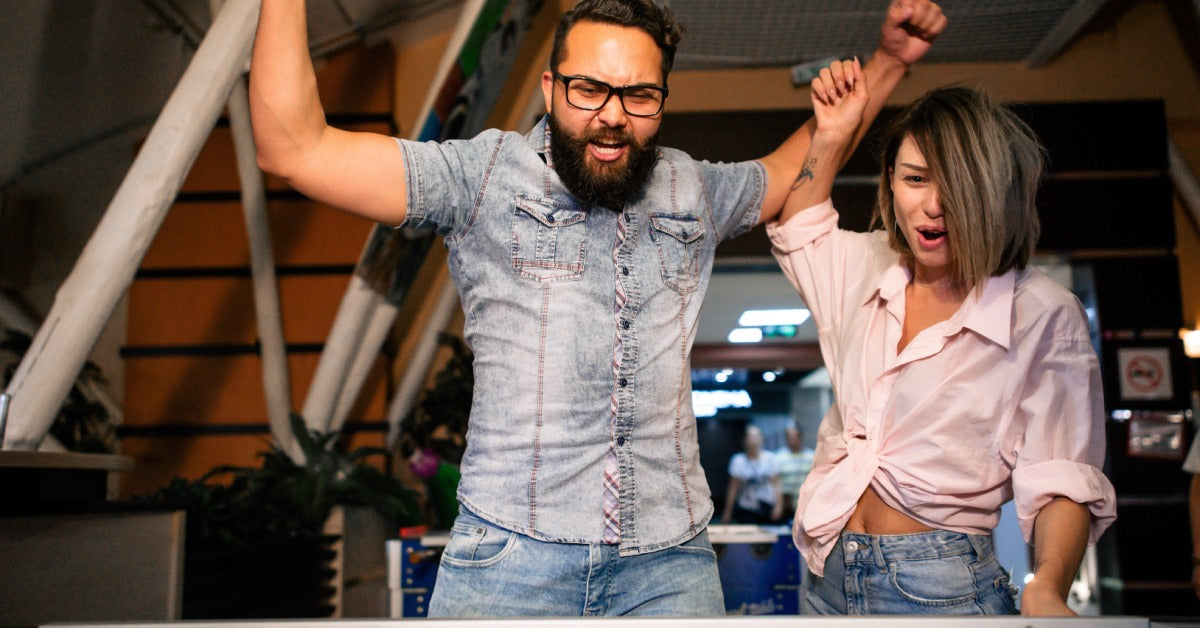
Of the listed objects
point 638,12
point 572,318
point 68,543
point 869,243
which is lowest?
point 68,543

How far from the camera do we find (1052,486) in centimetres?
126

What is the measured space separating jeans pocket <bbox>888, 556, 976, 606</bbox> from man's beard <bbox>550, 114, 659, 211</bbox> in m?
0.68

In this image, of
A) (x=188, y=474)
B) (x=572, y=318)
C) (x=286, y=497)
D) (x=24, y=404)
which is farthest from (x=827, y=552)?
(x=188, y=474)

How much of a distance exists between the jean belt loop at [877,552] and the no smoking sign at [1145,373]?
173 inches

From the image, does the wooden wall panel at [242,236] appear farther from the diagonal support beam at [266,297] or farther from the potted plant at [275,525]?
the potted plant at [275,525]

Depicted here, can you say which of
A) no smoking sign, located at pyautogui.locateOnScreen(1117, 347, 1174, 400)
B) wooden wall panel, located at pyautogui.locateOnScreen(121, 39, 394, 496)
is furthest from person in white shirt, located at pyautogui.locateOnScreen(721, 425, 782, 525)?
wooden wall panel, located at pyautogui.locateOnScreen(121, 39, 394, 496)

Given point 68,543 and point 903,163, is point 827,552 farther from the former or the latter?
point 68,543

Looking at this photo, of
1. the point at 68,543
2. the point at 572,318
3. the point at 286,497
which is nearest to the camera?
the point at 572,318

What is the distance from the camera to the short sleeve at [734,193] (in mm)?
1619

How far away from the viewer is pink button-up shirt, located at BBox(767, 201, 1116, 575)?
4.29ft

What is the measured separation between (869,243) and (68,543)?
2269 mm

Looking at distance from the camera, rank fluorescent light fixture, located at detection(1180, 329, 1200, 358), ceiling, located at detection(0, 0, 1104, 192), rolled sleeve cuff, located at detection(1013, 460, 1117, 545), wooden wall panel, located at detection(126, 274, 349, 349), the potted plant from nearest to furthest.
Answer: rolled sleeve cuff, located at detection(1013, 460, 1117, 545) < the potted plant < ceiling, located at detection(0, 0, 1104, 192) < fluorescent light fixture, located at detection(1180, 329, 1200, 358) < wooden wall panel, located at detection(126, 274, 349, 349)

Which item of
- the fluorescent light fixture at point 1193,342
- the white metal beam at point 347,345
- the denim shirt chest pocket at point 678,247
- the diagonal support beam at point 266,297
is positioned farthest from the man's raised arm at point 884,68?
the fluorescent light fixture at point 1193,342

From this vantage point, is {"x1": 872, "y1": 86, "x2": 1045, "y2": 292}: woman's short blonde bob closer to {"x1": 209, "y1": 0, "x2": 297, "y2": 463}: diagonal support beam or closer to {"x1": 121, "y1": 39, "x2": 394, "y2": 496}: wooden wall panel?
{"x1": 209, "y1": 0, "x2": 297, "y2": 463}: diagonal support beam
